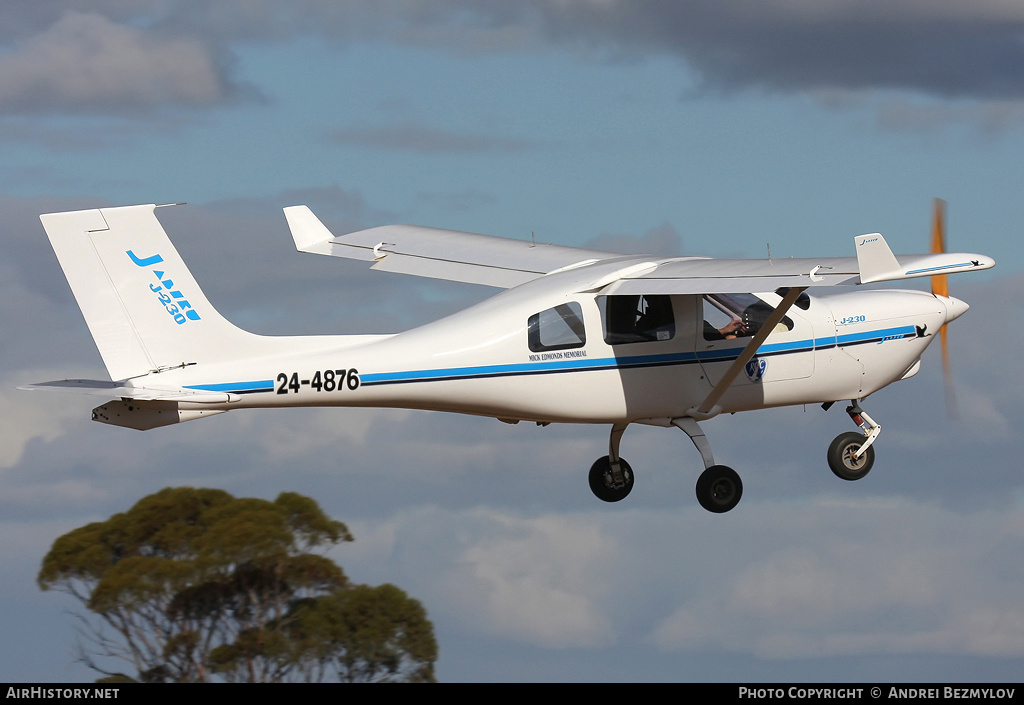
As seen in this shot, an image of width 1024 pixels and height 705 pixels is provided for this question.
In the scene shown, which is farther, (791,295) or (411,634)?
(411,634)

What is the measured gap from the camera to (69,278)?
1247 centimetres

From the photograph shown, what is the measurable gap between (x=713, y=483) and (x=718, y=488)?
0.09 meters

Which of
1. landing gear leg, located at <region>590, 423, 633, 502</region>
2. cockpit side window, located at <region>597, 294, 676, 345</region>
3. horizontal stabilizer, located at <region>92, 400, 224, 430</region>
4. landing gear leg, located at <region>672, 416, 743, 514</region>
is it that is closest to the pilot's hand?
cockpit side window, located at <region>597, 294, 676, 345</region>

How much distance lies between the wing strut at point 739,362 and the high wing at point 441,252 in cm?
262

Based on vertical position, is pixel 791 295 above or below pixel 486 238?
below

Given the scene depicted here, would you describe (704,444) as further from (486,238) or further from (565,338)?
(486,238)

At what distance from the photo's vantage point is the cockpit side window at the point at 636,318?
1432 cm

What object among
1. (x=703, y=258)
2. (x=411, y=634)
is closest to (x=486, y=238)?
(x=703, y=258)

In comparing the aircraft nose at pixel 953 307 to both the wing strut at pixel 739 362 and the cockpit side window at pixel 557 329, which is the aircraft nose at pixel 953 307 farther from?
the cockpit side window at pixel 557 329

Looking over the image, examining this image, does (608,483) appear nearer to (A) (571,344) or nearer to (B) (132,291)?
(A) (571,344)

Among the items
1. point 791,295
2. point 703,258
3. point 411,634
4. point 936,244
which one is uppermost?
point 936,244

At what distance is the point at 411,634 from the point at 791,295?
52.3ft

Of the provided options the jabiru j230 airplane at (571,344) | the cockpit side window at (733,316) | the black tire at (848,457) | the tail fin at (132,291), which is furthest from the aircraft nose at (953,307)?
the tail fin at (132,291)

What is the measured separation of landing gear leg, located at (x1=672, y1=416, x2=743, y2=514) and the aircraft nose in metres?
3.86
